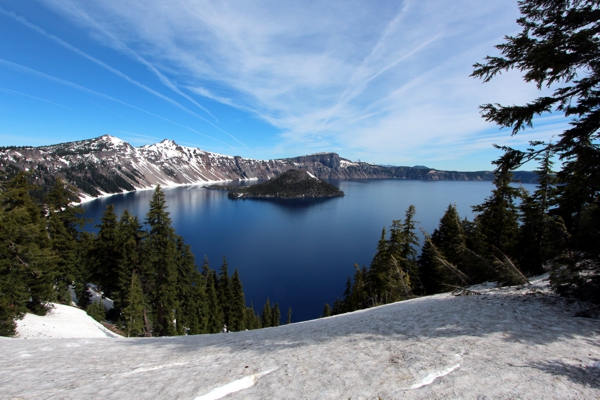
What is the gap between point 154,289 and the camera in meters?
25.1

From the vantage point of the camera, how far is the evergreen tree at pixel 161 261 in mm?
23777

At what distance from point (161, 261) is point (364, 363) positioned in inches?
924

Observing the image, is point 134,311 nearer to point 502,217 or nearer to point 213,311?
point 213,311

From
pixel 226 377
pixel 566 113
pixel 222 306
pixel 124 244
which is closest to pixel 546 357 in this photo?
pixel 226 377

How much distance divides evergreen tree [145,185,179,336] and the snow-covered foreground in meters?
15.8

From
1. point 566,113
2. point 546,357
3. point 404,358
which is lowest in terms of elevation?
point 404,358

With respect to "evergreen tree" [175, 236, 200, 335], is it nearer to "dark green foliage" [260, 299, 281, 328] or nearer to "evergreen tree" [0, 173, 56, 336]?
"evergreen tree" [0, 173, 56, 336]

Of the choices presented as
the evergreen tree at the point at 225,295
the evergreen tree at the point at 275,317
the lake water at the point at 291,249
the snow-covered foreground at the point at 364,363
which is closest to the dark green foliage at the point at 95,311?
the lake water at the point at 291,249

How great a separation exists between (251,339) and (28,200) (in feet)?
79.7

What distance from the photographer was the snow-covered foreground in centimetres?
441

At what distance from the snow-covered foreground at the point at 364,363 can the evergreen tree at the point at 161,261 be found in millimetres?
15849

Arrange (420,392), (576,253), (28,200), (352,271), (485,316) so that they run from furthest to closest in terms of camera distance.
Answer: (352,271) < (28,200) < (576,253) < (485,316) < (420,392)

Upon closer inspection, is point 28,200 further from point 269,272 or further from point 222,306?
point 269,272

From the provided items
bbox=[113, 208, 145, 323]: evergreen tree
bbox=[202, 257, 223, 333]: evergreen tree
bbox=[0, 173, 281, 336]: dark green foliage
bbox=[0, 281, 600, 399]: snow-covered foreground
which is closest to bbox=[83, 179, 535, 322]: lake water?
bbox=[0, 173, 281, 336]: dark green foliage
